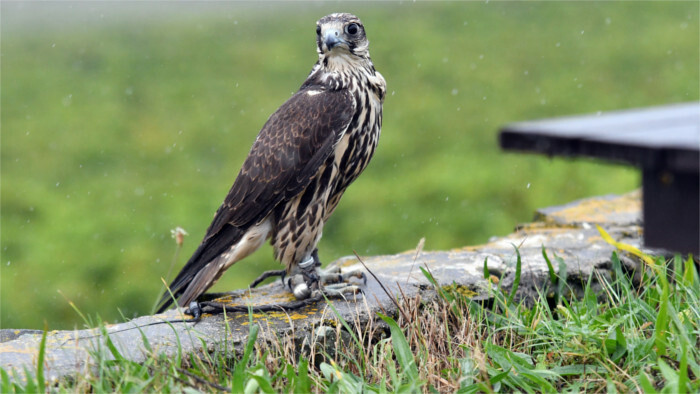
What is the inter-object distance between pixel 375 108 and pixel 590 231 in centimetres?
132

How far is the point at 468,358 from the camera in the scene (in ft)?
7.06

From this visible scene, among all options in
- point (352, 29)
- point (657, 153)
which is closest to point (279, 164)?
point (352, 29)

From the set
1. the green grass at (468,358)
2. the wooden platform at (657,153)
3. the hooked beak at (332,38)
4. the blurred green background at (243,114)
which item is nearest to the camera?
the green grass at (468,358)

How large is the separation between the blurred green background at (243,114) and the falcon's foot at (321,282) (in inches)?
102

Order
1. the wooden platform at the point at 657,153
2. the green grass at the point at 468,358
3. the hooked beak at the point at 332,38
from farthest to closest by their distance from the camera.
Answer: the hooked beak at the point at 332,38
the wooden platform at the point at 657,153
the green grass at the point at 468,358

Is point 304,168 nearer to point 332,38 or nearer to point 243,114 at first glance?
point 332,38

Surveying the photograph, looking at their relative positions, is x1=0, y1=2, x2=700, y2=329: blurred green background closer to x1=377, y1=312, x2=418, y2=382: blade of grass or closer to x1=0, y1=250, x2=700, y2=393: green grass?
x1=0, y1=250, x2=700, y2=393: green grass

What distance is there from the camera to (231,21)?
9.68 metres

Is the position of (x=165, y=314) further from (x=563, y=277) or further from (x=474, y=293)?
(x=563, y=277)

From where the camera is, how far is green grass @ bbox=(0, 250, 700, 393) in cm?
204

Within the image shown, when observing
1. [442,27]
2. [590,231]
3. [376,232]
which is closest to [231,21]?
[442,27]

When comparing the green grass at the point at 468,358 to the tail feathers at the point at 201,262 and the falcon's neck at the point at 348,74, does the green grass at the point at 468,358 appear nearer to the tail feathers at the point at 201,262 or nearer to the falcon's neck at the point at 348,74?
the tail feathers at the point at 201,262

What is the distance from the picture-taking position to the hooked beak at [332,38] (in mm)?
2621

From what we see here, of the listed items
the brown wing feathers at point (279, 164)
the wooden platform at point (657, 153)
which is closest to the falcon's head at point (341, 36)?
the brown wing feathers at point (279, 164)
